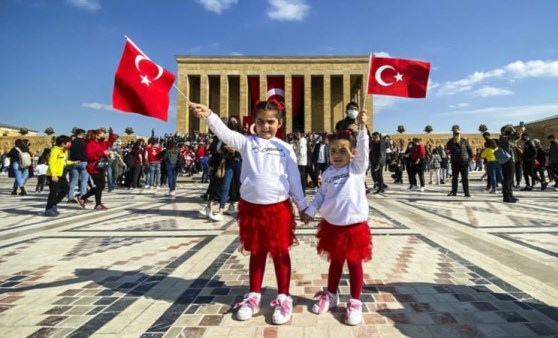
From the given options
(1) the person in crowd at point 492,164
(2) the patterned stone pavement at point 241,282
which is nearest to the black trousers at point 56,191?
(2) the patterned stone pavement at point 241,282

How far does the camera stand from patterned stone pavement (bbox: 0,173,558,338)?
2314 millimetres

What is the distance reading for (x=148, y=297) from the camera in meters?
2.83

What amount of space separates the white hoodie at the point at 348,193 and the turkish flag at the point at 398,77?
1722 mm

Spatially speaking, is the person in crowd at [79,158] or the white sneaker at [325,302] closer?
the white sneaker at [325,302]

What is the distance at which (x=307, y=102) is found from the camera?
42.1m

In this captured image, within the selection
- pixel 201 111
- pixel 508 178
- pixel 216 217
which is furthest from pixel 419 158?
pixel 201 111

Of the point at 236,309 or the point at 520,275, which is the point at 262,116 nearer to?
the point at 236,309

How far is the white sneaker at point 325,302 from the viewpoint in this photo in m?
2.53

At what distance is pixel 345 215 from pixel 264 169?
0.70 metres

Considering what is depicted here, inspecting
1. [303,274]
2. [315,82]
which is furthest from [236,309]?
[315,82]

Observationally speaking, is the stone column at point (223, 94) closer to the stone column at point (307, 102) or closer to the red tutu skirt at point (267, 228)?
the stone column at point (307, 102)

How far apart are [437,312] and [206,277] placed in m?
2.04

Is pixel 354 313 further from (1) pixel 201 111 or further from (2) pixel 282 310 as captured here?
(1) pixel 201 111

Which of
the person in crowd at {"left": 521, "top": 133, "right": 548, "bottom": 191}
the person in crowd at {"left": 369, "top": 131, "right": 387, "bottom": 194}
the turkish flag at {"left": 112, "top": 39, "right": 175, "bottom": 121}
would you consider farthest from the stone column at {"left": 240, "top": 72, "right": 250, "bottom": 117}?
the turkish flag at {"left": 112, "top": 39, "right": 175, "bottom": 121}
